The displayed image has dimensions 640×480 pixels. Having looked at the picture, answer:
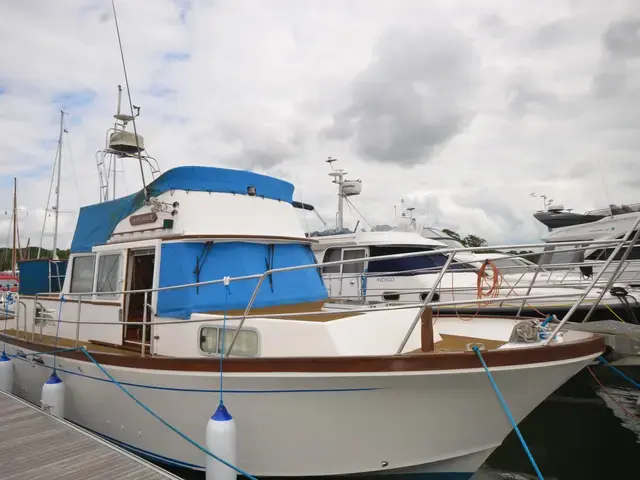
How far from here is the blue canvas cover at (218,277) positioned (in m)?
5.40

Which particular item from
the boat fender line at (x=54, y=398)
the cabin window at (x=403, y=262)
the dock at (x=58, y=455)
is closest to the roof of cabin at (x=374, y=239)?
the cabin window at (x=403, y=262)

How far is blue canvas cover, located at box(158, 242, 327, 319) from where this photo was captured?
5398mm

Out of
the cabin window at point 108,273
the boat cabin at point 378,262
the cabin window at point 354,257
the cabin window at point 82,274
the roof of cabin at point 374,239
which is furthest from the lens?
the cabin window at point 354,257

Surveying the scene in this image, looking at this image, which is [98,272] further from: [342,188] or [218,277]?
[342,188]

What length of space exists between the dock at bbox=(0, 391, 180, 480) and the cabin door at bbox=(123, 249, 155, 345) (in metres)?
1.22

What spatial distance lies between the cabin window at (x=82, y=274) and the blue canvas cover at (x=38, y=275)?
1064 mm

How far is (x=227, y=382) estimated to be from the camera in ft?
14.5

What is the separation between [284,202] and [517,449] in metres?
4.85

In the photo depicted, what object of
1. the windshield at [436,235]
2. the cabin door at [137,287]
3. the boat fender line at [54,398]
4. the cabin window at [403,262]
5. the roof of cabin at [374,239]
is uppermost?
the windshield at [436,235]

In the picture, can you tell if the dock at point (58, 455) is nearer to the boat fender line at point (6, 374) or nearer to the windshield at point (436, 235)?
the boat fender line at point (6, 374)

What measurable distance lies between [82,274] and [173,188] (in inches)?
83.9

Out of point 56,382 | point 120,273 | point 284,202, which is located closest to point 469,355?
point 284,202

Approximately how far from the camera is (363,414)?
13.4 feet

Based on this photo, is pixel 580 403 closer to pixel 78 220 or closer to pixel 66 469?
pixel 66 469
